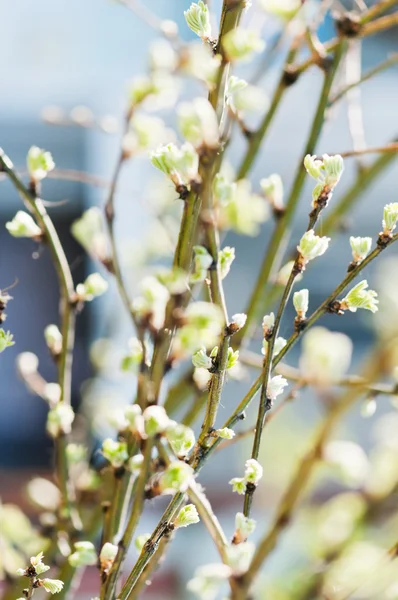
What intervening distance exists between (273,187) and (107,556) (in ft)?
0.66

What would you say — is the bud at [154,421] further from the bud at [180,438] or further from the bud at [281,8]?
the bud at [281,8]

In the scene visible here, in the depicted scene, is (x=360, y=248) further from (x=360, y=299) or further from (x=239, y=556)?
(x=239, y=556)

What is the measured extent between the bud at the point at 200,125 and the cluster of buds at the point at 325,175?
6 cm

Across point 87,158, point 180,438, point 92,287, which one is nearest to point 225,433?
point 180,438

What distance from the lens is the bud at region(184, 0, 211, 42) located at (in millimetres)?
254

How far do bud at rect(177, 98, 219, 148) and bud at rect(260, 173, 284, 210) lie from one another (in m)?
0.14

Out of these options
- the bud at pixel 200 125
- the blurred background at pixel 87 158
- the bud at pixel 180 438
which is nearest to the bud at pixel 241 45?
the bud at pixel 200 125

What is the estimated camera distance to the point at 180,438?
0.83ft

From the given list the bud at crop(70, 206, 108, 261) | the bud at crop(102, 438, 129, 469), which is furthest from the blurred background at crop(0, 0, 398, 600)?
the bud at crop(102, 438, 129, 469)

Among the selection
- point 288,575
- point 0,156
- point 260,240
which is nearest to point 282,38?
point 0,156

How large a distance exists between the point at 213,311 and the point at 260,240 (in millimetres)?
1412

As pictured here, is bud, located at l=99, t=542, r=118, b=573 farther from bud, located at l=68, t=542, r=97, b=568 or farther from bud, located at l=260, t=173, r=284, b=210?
bud, located at l=260, t=173, r=284, b=210

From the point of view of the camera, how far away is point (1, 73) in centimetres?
158

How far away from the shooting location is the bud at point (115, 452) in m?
0.30
